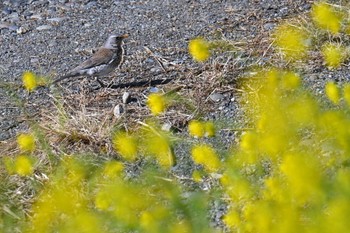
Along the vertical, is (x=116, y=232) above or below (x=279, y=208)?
below

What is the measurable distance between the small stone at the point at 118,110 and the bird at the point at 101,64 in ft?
1.97

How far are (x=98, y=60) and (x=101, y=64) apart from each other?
10cm

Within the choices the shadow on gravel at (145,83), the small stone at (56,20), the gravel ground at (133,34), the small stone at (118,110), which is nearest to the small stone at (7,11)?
the gravel ground at (133,34)

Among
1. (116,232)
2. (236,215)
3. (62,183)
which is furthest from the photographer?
(62,183)

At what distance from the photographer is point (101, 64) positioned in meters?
7.30

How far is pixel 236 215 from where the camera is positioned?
3.48 meters

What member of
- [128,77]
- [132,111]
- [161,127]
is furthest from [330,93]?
[128,77]

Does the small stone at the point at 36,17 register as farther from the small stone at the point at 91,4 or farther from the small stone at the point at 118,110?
the small stone at the point at 118,110

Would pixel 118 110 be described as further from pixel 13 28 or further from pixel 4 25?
pixel 4 25

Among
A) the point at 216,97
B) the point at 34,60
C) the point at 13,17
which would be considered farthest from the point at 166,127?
the point at 13,17

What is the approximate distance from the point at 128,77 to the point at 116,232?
3.15 metres

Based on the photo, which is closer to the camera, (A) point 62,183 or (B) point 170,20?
(A) point 62,183

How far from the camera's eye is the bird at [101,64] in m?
7.26

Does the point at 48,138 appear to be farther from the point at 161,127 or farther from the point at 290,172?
the point at 290,172
